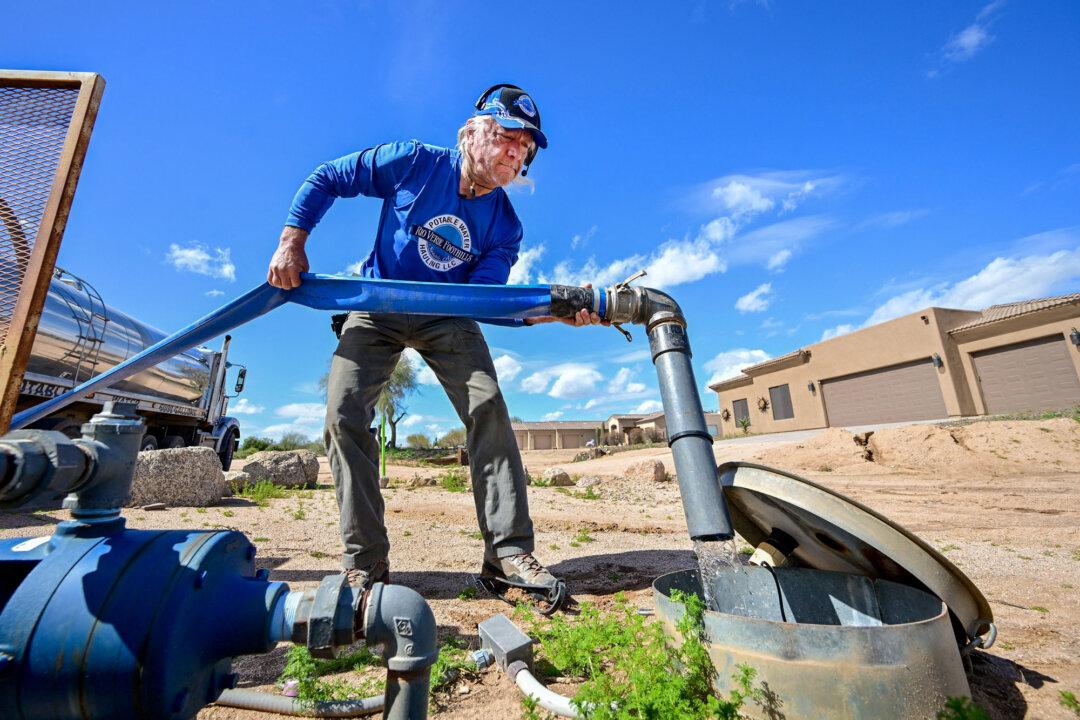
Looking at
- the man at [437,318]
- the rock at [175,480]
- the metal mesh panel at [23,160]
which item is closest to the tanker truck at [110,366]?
the rock at [175,480]

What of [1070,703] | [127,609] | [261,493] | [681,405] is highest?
[681,405]

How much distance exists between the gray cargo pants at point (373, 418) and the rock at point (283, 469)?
7460 millimetres

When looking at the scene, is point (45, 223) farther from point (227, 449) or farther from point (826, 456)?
point (826, 456)

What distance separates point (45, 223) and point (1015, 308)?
25.9 meters

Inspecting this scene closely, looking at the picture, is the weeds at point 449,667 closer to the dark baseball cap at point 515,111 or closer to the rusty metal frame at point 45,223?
the rusty metal frame at point 45,223

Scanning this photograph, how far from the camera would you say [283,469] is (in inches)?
357

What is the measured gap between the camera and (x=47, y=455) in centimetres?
91

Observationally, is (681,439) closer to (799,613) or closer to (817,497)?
(817,497)

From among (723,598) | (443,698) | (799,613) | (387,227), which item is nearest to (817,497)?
(723,598)

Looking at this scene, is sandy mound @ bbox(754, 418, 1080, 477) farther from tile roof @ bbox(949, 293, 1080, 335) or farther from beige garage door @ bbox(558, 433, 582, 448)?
beige garage door @ bbox(558, 433, 582, 448)

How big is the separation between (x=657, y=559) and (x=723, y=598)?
64.4 inches

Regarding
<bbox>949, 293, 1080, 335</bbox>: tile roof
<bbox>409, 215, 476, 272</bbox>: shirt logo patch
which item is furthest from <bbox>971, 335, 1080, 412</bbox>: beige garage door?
<bbox>409, 215, 476, 272</bbox>: shirt logo patch

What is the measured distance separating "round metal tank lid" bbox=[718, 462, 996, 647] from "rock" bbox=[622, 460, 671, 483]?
9357 millimetres

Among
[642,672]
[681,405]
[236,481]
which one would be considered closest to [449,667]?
[642,672]
